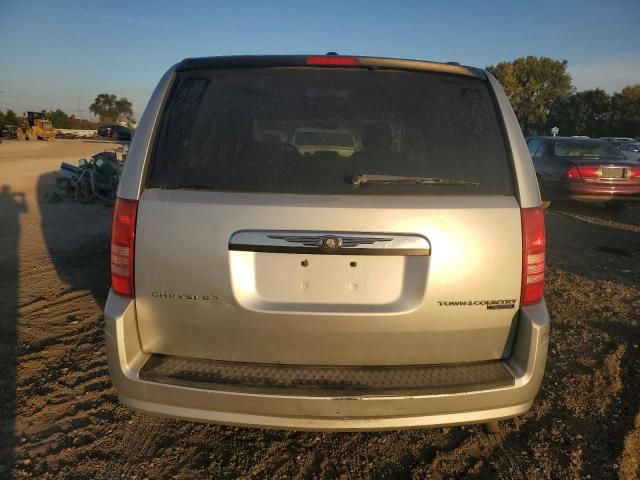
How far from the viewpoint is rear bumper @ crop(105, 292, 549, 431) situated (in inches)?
78.7

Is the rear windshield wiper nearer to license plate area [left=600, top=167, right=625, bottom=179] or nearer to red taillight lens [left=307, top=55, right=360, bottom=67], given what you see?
red taillight lens [left=307, top=55, right=360, bottom=67]

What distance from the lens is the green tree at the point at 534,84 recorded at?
6462 cm

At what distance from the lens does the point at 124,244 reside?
6.84 feet

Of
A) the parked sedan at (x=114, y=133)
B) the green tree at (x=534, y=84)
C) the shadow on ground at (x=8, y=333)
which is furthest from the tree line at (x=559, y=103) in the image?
the shadow on ground at (x=8, y=333)

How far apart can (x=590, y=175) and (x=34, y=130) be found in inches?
2035

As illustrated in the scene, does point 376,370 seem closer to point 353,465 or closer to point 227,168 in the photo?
point 353,465

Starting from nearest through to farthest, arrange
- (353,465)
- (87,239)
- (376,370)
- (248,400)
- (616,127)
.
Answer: (248,400) → (376,370) → (353,465) → (87,239) → (616,127)

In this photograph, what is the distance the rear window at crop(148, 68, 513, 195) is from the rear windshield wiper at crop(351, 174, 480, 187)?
0.6 inches

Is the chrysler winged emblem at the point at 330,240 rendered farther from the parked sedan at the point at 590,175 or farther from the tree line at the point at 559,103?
the tree line at the point at 559,103

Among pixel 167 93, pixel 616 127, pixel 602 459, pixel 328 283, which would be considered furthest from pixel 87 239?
pixel 616 127

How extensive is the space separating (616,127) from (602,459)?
207 feet

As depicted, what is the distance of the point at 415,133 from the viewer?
223cm

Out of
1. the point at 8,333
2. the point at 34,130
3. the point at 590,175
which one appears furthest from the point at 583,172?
the point at 34,130

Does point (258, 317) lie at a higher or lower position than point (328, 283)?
lower
